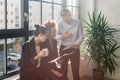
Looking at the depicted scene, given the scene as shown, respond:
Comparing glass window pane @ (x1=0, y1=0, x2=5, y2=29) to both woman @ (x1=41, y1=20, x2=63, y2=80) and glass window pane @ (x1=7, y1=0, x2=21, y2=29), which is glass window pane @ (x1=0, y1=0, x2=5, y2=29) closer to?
glass window pane @ (x1=7, y1=0, x2=21, y2=29)

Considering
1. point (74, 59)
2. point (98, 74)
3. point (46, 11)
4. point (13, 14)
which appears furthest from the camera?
point (98, 74)

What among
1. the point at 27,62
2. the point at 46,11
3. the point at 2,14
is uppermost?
the point at 46,11

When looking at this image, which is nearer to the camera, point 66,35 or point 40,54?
point 40,54

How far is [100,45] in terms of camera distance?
12.4ft

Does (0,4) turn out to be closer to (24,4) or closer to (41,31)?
(24,4)

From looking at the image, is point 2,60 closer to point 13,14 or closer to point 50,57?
point 13,14

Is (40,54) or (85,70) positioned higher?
(40,54)

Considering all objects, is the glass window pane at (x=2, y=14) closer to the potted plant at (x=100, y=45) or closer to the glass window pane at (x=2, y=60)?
the glass window pane at (x=2, y=60)

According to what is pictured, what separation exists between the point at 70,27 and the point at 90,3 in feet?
5.34

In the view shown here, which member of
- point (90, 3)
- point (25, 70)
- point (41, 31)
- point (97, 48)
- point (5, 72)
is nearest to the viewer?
point (25, 70)

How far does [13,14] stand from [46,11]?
2.65ft

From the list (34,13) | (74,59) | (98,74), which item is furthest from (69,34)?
(98,74)

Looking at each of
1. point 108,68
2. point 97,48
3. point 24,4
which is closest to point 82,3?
point 97,48

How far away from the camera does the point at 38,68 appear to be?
194 cm
